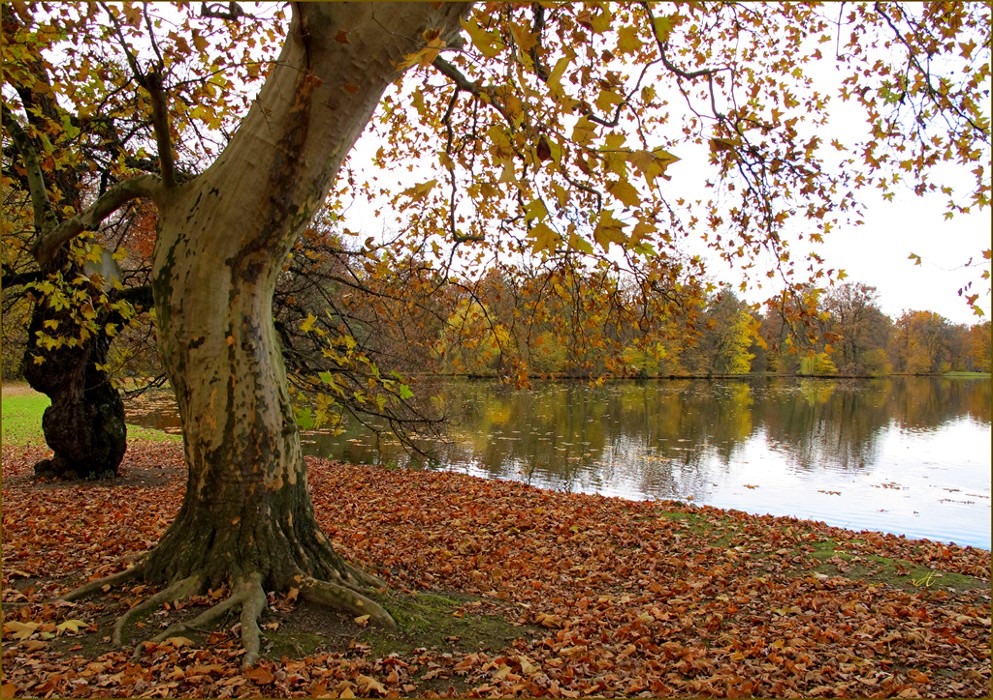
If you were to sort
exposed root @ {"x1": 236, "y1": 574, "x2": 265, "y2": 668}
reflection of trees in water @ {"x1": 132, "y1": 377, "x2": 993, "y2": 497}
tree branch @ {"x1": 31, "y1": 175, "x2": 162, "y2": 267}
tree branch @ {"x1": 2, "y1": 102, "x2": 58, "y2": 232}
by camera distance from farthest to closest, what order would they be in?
reflection of trees in water @ {"x1": 132, "y1": 377, "x2": 993, "y2": 497} < tree branch @ {"x1": 2, "y1": 102, "x2": 58, "y2": 232} < tree branch @ {"x1": 31, "y1": 175, "x2": 162, "y2": 267} < exposed root @ {"x1": 236, "y1": 574, "x2": 265, "y2": 668}

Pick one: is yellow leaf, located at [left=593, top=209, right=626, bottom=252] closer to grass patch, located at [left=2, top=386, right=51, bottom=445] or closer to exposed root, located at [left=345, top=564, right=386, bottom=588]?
exposed root, located at [left=345, top=564, right=386, bottom=588]

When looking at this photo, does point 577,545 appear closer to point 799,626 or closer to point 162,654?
point 799,626

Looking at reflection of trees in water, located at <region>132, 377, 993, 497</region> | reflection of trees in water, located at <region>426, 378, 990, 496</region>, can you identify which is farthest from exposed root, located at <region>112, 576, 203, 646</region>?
reflection of trees in water, located at <region>426, 378, 990, 496</region>

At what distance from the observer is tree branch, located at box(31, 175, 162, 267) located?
4152 mm

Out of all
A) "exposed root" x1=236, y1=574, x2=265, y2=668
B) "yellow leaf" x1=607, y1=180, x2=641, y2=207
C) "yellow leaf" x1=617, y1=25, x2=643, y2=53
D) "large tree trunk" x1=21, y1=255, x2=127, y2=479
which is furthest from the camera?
"large tree trunk" x1=21, y1=255, x2=127, y2=479

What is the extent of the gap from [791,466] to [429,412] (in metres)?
9.54

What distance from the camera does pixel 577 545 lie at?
6609 mm

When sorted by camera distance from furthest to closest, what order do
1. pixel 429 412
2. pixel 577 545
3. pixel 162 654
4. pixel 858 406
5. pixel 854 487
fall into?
1. pixel 858 406
2. pixel 429 412
3. pixel 854 487
4. pixel 577 545
5. pixel 162 654

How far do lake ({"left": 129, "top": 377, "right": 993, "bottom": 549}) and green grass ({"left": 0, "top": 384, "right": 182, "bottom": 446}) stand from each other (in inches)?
109

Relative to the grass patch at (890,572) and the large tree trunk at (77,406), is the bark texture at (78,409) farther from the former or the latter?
the grass patch at (890,572)

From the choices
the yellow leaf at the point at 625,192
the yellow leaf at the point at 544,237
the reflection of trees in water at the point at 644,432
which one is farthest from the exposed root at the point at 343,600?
the reflection of trees in water at the point at 644,432

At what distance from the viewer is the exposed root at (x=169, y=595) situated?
359 centimetres

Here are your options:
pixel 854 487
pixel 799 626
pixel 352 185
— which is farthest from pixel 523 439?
pixel 799 626

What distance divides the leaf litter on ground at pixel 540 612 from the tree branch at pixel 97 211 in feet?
7.57
